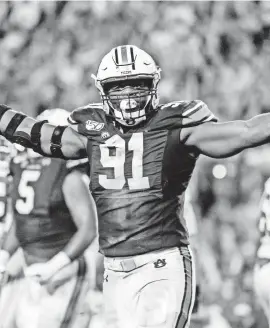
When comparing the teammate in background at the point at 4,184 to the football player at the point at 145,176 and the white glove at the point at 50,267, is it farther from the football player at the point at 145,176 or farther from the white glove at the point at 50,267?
the football player at the point at 145,176

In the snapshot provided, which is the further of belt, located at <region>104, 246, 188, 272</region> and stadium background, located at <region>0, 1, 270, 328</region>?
stadium background, located at <region>0, 1, 270, 328</region>

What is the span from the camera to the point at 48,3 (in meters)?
2.91

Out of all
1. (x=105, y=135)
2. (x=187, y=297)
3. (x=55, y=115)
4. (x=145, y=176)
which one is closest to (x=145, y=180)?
(x=145, y=176)

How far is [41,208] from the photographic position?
272 cm

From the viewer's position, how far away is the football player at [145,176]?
1.76 m

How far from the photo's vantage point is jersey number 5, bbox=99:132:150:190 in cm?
183

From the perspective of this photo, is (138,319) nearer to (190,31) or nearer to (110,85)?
(110,85)

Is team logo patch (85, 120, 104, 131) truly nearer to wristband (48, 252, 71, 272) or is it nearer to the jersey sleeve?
the jersey sleeve

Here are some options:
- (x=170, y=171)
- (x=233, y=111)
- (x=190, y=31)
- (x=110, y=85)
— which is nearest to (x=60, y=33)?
(x=190, y=31)

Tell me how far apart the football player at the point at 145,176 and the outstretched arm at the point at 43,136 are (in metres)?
0.05

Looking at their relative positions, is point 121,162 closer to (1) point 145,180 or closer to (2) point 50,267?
(1) point 145,180

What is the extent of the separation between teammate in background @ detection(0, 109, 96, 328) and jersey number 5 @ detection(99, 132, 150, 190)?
2.79 ft

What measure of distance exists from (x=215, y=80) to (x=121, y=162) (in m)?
1.01

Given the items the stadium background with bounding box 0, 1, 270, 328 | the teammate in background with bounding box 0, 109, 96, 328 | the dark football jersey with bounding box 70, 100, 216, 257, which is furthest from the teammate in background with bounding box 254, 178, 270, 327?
the dark football jersey with bounding box 70, 100, 216, 257
